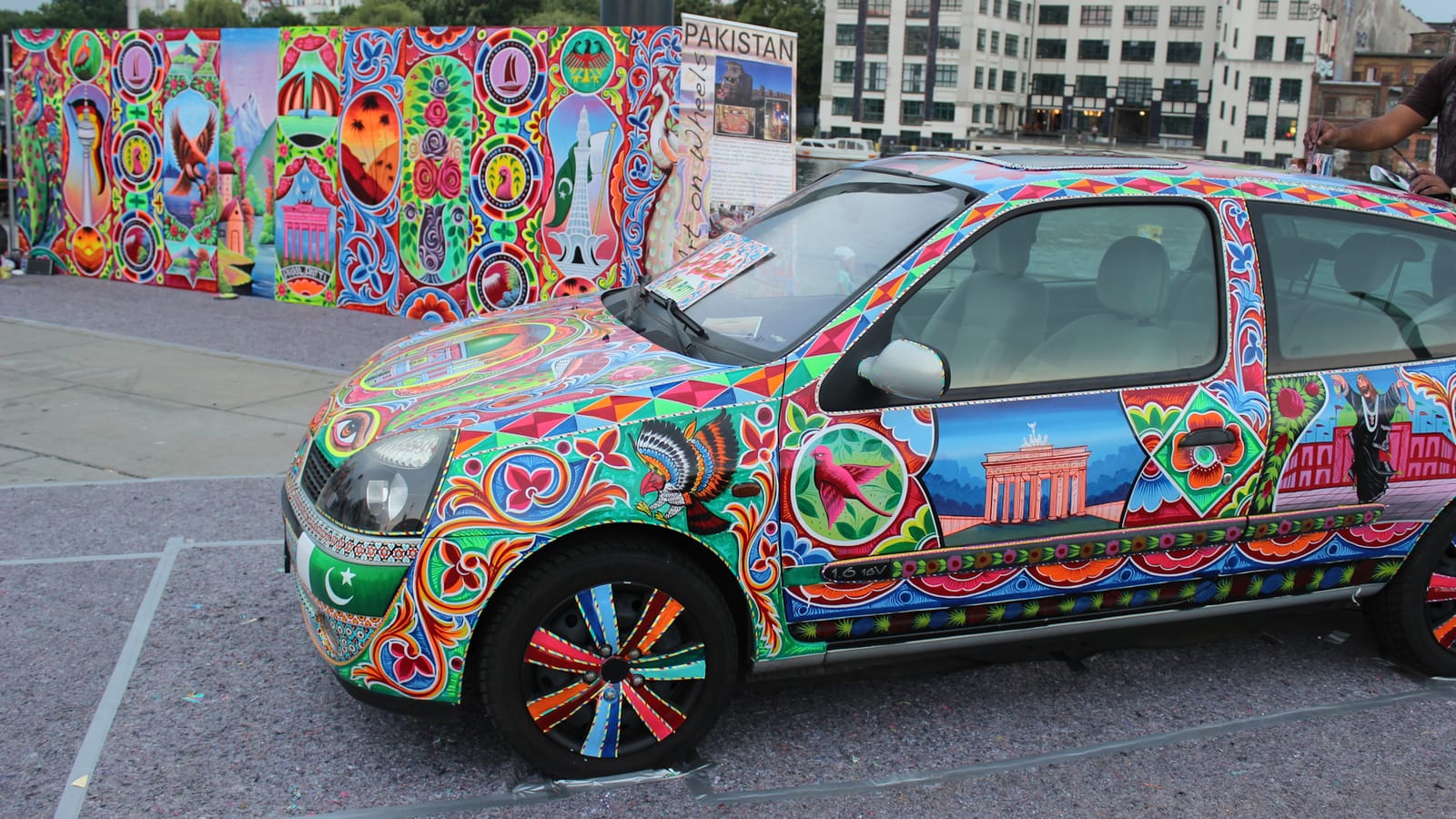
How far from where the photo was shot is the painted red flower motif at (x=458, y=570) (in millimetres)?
3246

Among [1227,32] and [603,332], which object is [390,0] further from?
[603,332]

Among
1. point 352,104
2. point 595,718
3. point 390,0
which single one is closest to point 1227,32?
point 390,0

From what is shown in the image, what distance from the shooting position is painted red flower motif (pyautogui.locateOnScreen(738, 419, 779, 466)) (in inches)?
135

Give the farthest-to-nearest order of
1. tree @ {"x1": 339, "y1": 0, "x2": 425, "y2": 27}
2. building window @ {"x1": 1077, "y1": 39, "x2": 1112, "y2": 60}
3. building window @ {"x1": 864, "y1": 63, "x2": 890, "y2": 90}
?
building window @ {"x1": 1077, "y1": 39, "x2": 1112, "y2": 60} < building window @ {"x1": 864, "y1": 63, "x2": 890, "y2": 90} < tree @ {"x1": 339, "y1": 0, "x2": 425, "y2": 27}

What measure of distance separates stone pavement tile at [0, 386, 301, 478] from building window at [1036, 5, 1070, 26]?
118 meters

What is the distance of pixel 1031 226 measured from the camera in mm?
3902

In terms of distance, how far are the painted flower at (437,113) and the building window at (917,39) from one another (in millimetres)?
98843

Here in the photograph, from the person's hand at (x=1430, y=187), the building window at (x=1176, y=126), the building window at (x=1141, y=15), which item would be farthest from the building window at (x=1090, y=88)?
the person's hand at (x=1430, y=187)

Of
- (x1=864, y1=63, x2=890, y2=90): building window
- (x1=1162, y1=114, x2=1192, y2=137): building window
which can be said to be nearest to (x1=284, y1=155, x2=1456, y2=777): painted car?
(x1=864, y1=63, x2=890, y2=90): building window

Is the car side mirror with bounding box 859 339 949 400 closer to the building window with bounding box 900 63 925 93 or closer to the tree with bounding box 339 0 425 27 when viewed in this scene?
the tree with bounding box 339 0 425 27

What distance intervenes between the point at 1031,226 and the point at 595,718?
6.44 ft

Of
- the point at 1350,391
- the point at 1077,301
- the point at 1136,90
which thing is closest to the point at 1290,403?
the point at 1350,391

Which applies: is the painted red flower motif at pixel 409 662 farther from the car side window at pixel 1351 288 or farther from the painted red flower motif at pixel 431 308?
the painted red flower motif at pixel 431 308

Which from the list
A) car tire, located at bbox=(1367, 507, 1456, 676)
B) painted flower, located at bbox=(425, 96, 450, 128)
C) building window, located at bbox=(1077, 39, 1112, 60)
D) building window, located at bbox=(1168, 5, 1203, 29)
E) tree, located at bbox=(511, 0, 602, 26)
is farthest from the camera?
building window, located at bbox=(1077, 39, 1112, 60)
